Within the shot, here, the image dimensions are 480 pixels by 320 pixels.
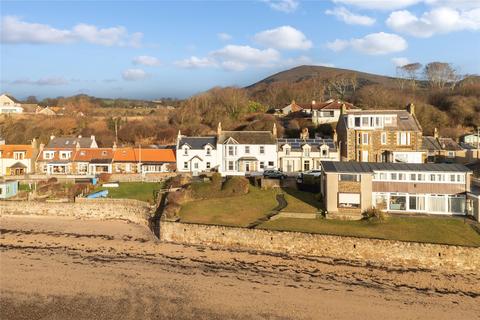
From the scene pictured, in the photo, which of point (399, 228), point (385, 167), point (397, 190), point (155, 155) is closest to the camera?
point (399, 228)

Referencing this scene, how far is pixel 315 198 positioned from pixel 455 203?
29.6ft

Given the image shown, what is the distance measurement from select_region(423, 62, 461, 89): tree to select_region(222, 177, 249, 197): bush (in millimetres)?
63025

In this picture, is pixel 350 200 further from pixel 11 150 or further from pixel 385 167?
pixel 11 150

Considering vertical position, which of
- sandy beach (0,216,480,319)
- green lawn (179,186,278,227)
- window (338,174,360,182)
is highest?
window (338,174,360,182)

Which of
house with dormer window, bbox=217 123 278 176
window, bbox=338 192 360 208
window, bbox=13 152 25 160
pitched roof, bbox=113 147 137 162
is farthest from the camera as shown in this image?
window, bbox=13 152 25 160

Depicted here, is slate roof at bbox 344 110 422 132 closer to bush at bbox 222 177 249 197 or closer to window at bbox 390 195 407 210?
window at bbox 390 195 407 210

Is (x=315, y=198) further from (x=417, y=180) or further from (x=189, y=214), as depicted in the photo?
(x=189, y=214)

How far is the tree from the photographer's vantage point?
8094 cm

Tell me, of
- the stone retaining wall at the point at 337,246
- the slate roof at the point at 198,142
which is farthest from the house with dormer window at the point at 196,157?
the stone retaining wall at the point at 337,246

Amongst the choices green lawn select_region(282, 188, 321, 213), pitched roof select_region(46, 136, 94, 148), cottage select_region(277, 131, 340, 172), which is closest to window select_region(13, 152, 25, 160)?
pitched roof select_region(46, 136, 94, 148)

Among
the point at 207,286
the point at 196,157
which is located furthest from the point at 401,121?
the point at 207,286

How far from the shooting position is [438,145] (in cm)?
4422

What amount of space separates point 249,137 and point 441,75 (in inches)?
2253

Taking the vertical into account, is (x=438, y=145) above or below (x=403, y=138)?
below
